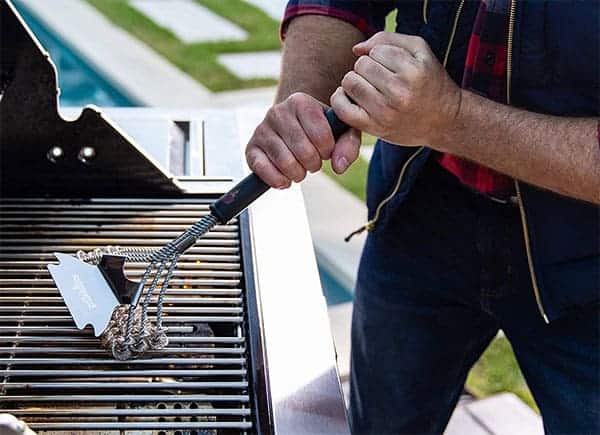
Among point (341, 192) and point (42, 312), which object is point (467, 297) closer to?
point (42, 312)

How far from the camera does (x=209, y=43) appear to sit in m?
4.90

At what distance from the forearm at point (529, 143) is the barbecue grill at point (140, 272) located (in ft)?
0.89

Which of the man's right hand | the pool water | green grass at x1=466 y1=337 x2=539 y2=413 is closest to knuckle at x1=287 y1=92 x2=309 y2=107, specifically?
the man's right hand

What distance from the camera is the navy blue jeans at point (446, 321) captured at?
1.23 meters

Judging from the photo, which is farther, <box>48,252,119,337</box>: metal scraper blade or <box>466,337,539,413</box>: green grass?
<box>466,337,539,413</box>: green grass

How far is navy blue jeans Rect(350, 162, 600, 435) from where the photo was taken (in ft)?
4.03

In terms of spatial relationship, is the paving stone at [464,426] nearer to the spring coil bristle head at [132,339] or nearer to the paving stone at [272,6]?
the spring coil bristle head at [132,339]

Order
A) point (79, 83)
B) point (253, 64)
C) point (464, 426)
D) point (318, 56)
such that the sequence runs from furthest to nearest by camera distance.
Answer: point (79, 83) < point (253, 64) < point (464, 426) < point (318, 56)

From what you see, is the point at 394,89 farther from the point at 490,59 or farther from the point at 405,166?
the point at 405,166

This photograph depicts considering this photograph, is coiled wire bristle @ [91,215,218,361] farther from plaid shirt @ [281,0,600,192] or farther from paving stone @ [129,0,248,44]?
paving stone @ [129,0,248,44]

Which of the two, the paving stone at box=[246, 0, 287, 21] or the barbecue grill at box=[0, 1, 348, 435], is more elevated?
the paving stone at box=[246, 0, 287, 21]

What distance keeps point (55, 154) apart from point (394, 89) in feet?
1.82

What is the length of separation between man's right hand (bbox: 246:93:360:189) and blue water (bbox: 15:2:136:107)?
3443 millimetres

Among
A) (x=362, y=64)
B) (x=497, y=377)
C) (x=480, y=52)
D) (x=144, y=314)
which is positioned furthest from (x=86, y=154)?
(x=497, y=377)
